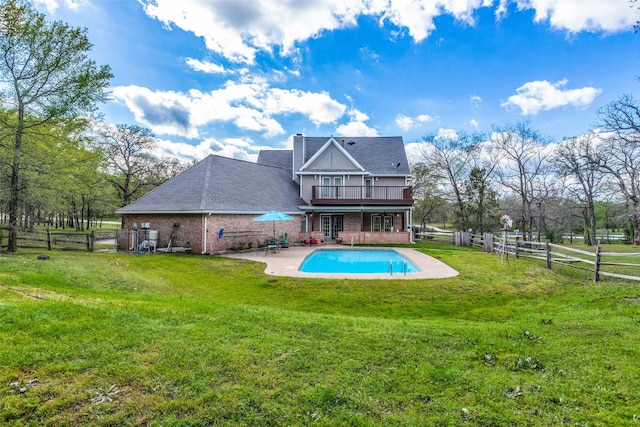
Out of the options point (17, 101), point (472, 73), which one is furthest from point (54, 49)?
point (472, 73)

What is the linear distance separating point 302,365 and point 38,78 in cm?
1734

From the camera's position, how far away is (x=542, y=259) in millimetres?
14242

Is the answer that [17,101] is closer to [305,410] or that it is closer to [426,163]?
[305,410]

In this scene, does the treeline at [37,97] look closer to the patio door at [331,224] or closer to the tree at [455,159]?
the patio door at [331,224]

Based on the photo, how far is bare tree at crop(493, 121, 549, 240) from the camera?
85.0 feet

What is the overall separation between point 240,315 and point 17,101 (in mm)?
15842

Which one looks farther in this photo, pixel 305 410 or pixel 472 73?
pixel 472 73

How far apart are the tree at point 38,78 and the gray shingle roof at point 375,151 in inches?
639

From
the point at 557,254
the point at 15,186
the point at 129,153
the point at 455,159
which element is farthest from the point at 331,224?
the point at 129,153

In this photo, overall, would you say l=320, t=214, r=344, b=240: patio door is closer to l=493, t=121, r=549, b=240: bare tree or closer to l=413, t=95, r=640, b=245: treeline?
l=413, t=95, r=640, b=245: treeline

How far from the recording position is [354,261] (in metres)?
16.3

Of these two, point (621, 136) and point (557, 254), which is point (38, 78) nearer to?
point (557, 254)

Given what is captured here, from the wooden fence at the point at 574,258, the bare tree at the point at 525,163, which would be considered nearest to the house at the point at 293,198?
the wooden fence at the point at 574,258

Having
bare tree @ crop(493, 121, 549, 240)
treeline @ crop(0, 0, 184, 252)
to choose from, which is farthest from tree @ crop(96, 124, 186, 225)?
bare tree @ crop(493, 121, 549, 240)
